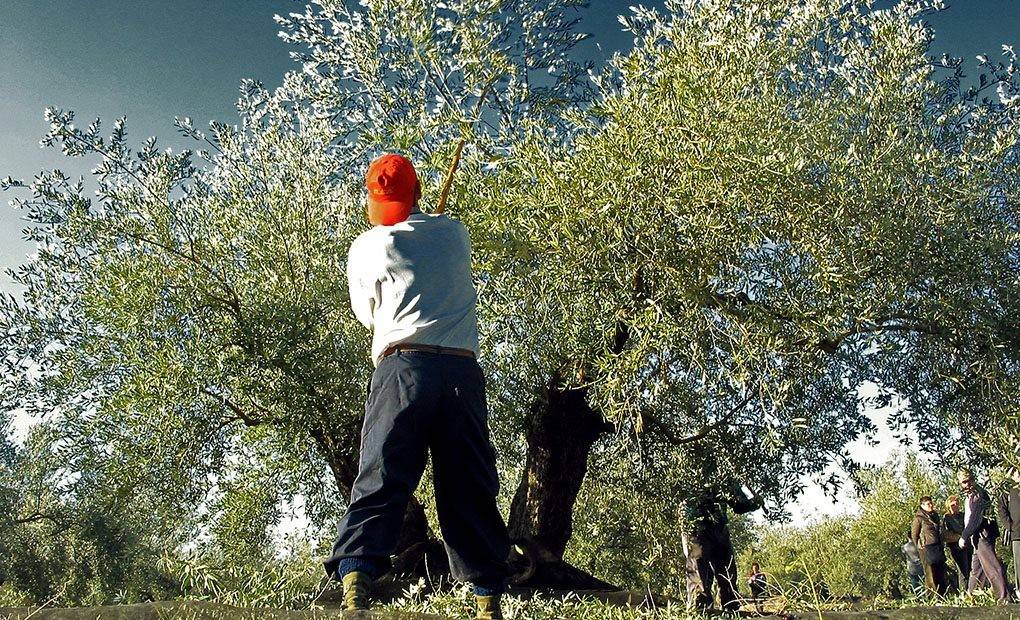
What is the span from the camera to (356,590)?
155 inches

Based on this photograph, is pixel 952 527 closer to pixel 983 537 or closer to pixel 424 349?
pixel 983 537

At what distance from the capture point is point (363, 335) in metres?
9.59

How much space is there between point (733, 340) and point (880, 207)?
2.21 meters

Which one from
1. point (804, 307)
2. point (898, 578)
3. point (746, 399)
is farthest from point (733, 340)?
point (898, 578)

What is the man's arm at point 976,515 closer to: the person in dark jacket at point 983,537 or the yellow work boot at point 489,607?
the person in dark jacket at point 983,537

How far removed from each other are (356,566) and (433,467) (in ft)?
1.98

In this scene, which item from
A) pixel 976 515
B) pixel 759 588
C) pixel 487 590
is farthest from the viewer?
pixel 976 515

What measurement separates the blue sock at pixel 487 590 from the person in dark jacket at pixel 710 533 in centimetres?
709

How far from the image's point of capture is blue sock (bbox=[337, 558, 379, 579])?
4.01 m

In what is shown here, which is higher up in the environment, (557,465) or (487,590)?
(557,465)

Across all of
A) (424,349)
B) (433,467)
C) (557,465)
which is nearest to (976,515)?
(557,465)

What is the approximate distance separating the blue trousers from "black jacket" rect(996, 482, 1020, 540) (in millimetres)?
7096

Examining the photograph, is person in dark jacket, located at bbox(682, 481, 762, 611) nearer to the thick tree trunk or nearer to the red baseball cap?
the thick tree trunk

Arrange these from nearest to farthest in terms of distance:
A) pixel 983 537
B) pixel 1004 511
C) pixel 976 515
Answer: pixel 1004 511 < pixel 976 515 < pixel 983 537
